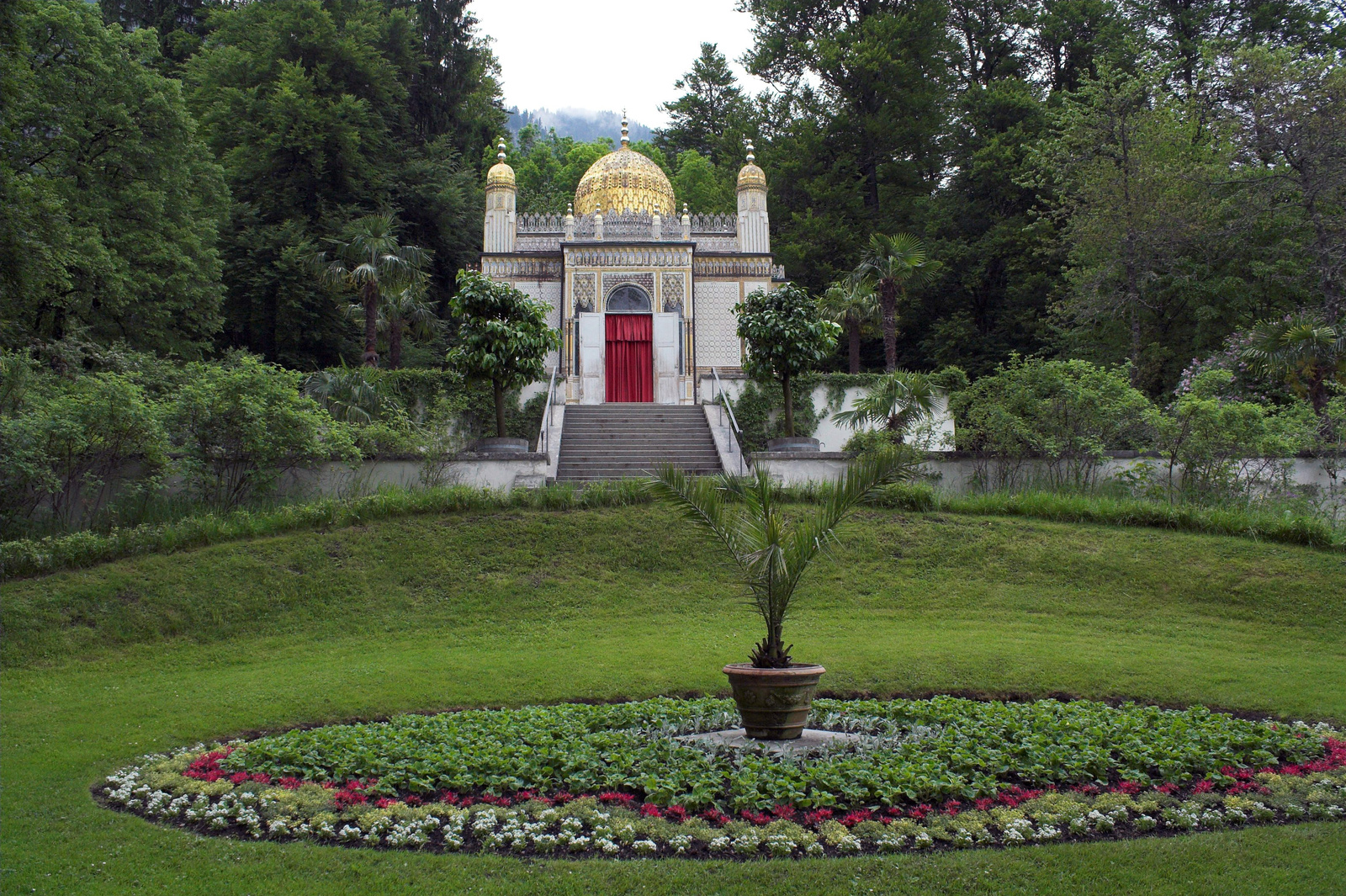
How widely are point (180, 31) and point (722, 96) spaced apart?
23.6 m

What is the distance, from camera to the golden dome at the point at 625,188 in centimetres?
3156

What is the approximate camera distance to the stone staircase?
20.8m

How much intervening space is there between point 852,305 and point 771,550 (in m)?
21.9

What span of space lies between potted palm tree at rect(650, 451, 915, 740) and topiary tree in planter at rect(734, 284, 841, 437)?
1115cm

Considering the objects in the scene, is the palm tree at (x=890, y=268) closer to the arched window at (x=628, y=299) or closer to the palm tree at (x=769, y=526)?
the arched window at (x=628, y=299)

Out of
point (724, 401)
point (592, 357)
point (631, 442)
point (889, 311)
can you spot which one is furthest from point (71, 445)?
point (889, 311)

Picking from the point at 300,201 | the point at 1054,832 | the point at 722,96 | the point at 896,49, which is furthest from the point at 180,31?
the point at 1054,832

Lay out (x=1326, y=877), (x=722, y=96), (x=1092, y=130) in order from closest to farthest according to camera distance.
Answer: (x=1326, y=877) < (x=1092, y=130) < (x=722, y=96)

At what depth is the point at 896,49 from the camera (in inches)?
1528

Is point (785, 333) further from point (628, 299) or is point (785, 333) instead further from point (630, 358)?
point (628, 299)

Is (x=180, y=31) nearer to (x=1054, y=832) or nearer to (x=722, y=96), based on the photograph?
(x=722, y=96)

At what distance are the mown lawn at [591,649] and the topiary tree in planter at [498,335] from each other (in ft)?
12.1

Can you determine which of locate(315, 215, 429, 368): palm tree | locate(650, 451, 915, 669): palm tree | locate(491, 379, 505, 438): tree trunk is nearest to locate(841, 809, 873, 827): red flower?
locate(650, 451, 915, 669): palm tree

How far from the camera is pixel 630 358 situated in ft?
96.3
